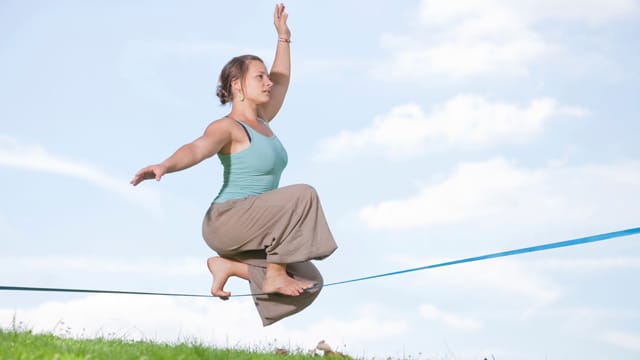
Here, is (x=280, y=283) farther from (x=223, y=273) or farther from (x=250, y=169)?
(x=250, y=169)

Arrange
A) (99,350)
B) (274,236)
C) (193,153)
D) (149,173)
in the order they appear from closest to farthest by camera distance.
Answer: (99,350) < (149,173) < (193,153) < (274,236)

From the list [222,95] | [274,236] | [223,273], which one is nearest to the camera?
[274,236]

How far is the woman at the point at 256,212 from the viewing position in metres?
5.34

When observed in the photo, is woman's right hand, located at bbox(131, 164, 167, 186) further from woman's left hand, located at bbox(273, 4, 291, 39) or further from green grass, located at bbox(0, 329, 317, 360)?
woman's left hand, located at bbox(273, 4, 291, 39)

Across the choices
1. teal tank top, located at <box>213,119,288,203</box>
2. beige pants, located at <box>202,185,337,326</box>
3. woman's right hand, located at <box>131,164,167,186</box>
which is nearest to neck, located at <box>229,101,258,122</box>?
teal tank top, located at <box>213,119,288,203</box>

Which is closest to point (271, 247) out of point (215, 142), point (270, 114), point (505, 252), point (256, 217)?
point (256, 217)

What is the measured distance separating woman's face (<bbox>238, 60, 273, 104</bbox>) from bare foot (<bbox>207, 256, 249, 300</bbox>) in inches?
41.9

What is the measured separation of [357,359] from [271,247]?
885 mm

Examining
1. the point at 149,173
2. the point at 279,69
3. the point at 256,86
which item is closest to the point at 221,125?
the point at 256,86

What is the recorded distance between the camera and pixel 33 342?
483cm

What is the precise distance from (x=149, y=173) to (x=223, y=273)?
40.2 inches

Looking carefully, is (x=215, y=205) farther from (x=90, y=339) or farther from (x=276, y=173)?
(x=90, y=339)

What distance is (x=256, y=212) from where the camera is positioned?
5.41 m

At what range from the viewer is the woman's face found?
5.79 metres
